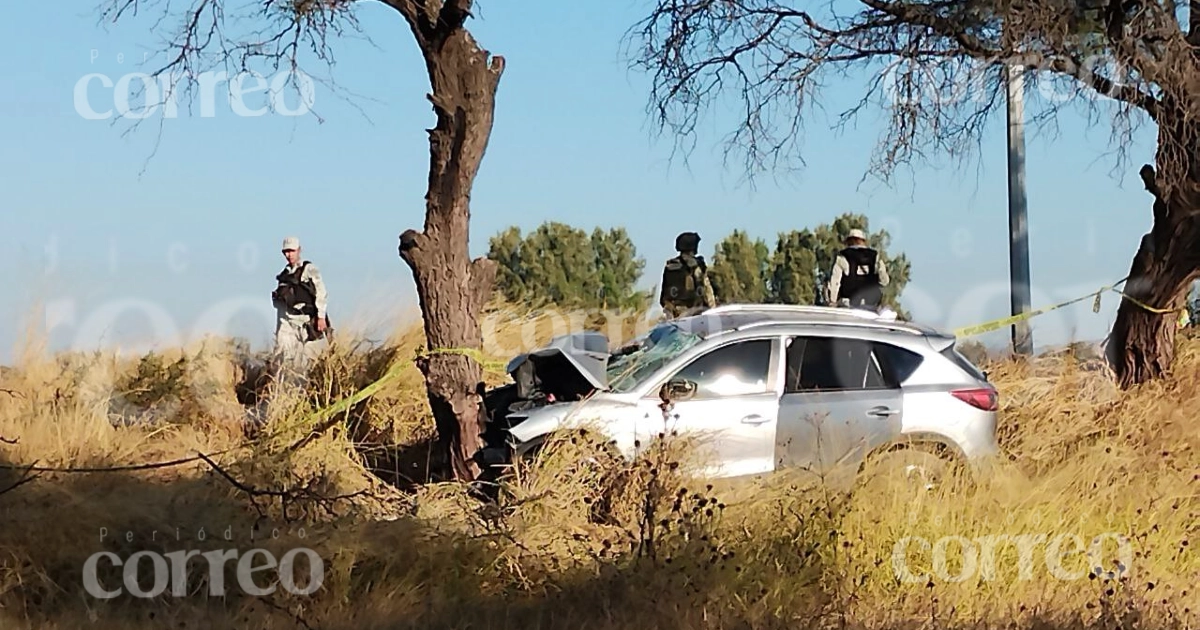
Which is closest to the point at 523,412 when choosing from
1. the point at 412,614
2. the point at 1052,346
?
the point at 412,614

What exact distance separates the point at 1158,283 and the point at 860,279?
8.92 feet

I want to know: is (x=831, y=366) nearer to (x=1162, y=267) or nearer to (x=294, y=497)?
(x=294, y=497)

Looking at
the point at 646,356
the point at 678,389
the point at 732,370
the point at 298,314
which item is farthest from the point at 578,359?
the point at 298,314

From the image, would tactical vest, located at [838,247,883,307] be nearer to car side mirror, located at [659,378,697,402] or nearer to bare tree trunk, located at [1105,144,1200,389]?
bare tree trunk, located at [1105,144,1200,389]

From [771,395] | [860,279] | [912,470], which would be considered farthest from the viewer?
[860,279]

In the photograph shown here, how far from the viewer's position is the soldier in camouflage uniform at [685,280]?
12953 mm

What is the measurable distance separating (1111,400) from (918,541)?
180 inches

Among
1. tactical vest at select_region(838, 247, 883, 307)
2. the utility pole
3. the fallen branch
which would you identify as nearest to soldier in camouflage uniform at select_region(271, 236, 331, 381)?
the fallen branch

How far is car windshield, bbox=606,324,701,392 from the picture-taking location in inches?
352

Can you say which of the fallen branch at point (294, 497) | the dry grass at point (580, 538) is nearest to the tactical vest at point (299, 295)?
the dry grass at point (580, 538)

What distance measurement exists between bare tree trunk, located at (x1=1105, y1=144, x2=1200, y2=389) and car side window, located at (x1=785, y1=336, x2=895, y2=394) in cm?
414

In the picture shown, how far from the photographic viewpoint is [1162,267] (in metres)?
12.0

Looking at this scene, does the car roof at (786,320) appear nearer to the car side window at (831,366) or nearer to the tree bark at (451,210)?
the car side window at (831,366)

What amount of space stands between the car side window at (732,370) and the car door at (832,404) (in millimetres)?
172
